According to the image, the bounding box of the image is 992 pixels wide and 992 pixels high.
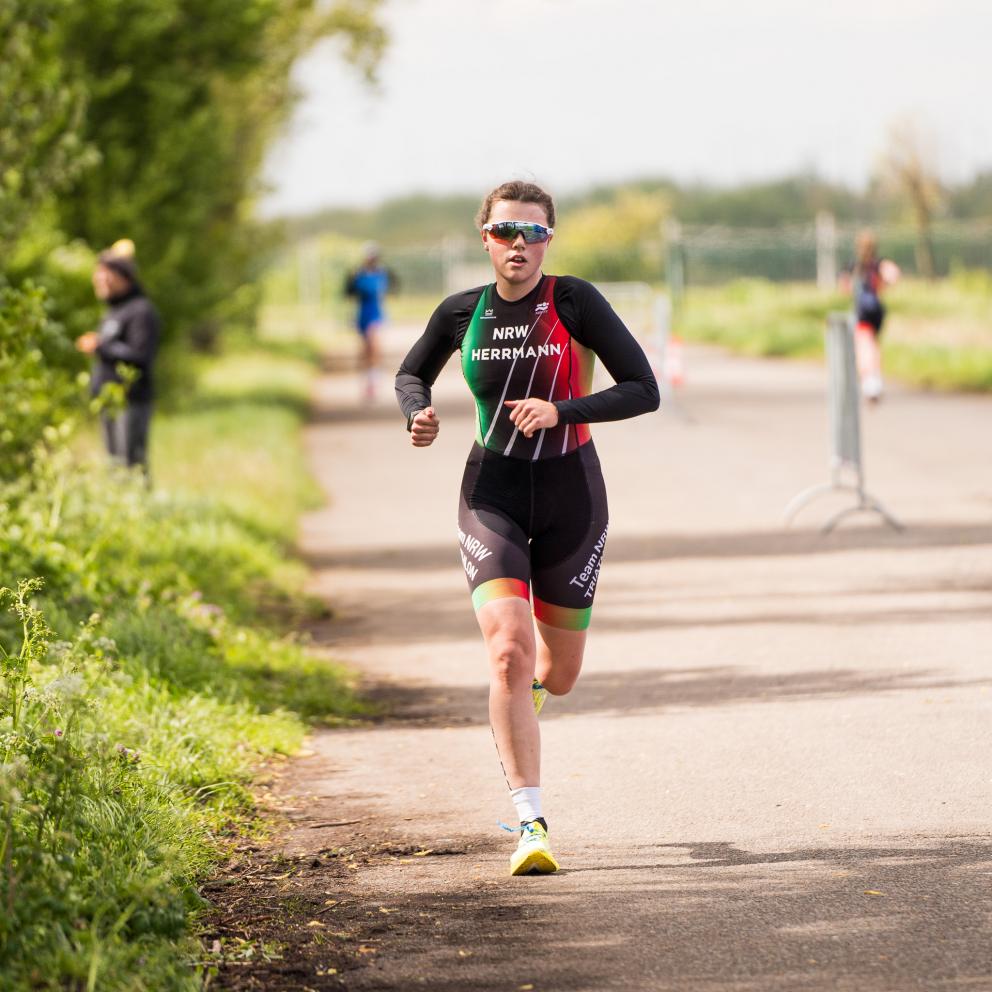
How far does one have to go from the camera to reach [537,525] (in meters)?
5.98

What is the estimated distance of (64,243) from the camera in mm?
21266

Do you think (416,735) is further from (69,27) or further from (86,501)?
(69,27)

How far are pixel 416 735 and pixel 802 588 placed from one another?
3.98 metres

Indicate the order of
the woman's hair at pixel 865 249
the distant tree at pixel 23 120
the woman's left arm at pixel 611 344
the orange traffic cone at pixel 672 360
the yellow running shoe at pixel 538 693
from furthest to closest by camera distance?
the orange traffic cone at pixel 672 360 < the woman's hair at pixel 865 249 < the distant tree at pixel 23 120 < the yellow running shoe at pixel 538 693 < the woman's left arm at pixel 611 344

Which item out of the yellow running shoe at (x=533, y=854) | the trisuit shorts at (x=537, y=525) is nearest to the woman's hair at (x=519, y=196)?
the trisuit shorts at (x=537, y=525)

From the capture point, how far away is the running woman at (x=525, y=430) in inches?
226

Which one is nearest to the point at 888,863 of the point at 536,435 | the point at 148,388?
the point at 536,435

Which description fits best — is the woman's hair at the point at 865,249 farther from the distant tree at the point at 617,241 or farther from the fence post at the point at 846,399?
the distant tree at the point at 617,241

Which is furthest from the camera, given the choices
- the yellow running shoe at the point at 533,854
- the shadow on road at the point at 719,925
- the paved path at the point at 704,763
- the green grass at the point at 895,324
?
the green grass at the point at 895,324

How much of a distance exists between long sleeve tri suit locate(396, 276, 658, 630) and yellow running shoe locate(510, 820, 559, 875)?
2.36ft

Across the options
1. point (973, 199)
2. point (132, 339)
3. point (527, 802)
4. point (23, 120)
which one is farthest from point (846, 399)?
point (973, 199)

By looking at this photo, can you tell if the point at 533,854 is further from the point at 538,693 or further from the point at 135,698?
the point at 135,698

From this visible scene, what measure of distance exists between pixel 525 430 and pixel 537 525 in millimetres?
443

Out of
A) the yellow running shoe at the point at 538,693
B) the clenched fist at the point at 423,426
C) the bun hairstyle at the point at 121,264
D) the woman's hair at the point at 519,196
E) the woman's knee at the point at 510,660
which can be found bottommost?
the yellow running shoe at the point at 538,693
